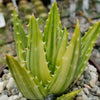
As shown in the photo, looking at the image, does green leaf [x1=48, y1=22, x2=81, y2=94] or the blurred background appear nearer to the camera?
green leaf [x1=48, y1=22, x2=81, y2=94]

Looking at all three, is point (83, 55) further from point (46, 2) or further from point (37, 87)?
point (46, 2)

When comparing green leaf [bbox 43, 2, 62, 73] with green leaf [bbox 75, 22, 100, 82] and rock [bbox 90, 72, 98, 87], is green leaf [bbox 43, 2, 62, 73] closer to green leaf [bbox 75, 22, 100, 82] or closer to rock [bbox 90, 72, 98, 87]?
green leaf [bbox 75, 22, 100, 82]

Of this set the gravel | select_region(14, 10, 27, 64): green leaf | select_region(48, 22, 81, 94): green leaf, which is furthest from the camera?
the gravel

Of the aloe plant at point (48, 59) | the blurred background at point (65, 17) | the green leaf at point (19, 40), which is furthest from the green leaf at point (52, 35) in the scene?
the blurred background at point (65, 17)

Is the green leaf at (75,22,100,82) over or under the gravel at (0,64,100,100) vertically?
over

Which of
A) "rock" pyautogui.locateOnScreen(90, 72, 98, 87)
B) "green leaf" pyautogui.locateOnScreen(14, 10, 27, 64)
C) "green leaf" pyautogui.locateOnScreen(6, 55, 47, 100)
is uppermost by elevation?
"green leaf" pyautogui.locateOnScreen(14, 10, 27, 64)

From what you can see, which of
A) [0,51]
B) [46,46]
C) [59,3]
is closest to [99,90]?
[46,46]

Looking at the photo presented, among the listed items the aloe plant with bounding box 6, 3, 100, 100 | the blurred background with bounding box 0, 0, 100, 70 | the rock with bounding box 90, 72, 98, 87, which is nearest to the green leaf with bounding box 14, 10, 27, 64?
the aloe plant with bounding box 6, 3, 100, 100
